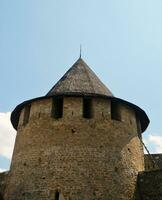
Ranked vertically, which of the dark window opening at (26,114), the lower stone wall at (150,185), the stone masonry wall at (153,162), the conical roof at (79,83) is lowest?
the lower stone wall at (150,185)

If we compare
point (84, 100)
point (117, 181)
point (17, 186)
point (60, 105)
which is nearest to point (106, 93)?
point (84, 100)

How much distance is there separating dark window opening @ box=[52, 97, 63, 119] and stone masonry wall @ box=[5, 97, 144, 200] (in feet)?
0.65

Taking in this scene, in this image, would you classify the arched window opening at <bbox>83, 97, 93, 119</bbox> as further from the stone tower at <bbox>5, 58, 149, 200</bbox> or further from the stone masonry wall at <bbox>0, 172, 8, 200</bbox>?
the stone masonry wall at <bbox>0, 172, 8, 200</bbox>

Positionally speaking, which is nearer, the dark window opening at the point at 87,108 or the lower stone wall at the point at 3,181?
the dark window opening at the point at 87,108

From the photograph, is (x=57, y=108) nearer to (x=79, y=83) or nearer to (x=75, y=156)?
(x=79, y=83)

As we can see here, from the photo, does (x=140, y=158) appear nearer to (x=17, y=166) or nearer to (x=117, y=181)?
(x=117, y=181)

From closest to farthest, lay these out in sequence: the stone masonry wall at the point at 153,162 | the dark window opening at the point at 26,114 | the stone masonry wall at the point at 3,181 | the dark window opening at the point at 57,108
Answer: the dark window opening at the point at 57,108 → the stone masonry wall at the point at 3,181 → the dark window opening at the point at 26,114 → the stone masonry wall at the point at 153,162

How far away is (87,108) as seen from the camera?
12242 mm

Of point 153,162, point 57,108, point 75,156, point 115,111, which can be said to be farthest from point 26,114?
point 153,162

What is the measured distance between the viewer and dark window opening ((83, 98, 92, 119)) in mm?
12077

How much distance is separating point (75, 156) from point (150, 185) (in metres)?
2.84

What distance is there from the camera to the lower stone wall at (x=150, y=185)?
438 inches

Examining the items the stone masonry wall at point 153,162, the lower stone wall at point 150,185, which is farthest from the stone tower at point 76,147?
the stone masonry wall at point 153,162

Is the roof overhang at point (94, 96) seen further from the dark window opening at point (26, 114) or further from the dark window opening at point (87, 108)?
the dark window opening at point (87, 108)
